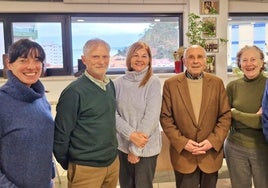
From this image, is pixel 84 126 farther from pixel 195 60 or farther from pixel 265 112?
pixel 265 112

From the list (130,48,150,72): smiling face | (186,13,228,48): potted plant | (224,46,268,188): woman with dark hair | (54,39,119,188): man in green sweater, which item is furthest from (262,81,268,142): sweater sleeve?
(186,13,228,48): potted plant

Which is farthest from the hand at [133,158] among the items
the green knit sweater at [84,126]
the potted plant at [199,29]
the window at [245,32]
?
the window at [245,32]

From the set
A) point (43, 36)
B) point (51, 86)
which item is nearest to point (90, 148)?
point (51, 86)

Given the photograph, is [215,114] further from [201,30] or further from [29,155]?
[201,30]

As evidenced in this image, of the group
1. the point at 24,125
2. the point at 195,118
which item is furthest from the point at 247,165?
the point at 24,125

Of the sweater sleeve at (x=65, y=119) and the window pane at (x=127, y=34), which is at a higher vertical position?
the window pane at (x=127, y=34)

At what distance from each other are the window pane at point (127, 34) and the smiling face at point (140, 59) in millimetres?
2550

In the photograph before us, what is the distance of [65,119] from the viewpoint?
5.05 feet

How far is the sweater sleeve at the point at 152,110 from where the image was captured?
1865 mm

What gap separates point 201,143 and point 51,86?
291cm

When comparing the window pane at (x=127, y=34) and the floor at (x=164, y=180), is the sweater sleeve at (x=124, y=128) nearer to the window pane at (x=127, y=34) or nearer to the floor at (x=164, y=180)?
the floor at (x=164, y=180)

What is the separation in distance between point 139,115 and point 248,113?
0.71 metres

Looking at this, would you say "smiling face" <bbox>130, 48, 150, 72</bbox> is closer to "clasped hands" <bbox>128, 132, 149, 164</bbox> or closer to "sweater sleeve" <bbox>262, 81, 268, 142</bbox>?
"clasped hands" <bbox>128, 132, 149, 164</bbox>

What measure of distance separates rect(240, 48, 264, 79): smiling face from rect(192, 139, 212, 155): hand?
0.52m
